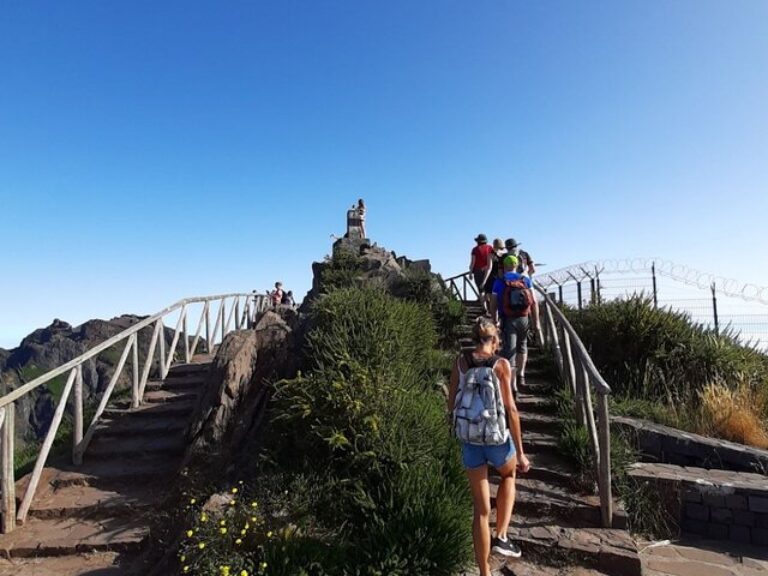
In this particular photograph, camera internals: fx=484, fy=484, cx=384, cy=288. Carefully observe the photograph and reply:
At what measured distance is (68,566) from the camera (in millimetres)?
4312

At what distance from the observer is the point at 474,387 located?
3.28 metres

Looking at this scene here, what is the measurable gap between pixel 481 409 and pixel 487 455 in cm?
33

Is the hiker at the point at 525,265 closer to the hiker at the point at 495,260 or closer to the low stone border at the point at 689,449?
the hiker at the point at 495,260

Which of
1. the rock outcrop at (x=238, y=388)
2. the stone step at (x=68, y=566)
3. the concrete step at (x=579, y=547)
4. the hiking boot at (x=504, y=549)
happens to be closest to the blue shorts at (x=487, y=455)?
the hiking boot at (x=504, y=549)

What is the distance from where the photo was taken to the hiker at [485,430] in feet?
10.5

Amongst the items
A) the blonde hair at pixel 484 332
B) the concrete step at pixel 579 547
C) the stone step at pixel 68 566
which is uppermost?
the blonde hair at pixel 484 332

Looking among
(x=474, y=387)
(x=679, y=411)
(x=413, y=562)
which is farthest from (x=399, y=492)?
(x=679, y=411)

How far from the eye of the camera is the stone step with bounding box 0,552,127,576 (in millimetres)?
4195

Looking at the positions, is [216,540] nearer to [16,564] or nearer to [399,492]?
[399,492]

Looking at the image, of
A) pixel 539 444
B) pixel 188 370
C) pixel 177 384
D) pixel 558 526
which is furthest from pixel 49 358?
pixel 558 526

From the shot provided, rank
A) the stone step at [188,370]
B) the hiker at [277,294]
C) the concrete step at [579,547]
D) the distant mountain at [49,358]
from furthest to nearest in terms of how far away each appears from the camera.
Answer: the distant mountain at [49,358], the hiker at [277,294], the stone step at [188,370], the concrete step at [579,547]

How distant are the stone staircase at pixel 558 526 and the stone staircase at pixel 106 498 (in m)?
3.29

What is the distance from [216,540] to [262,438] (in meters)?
1.71

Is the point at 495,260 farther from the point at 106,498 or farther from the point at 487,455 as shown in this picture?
the point at 106,498
